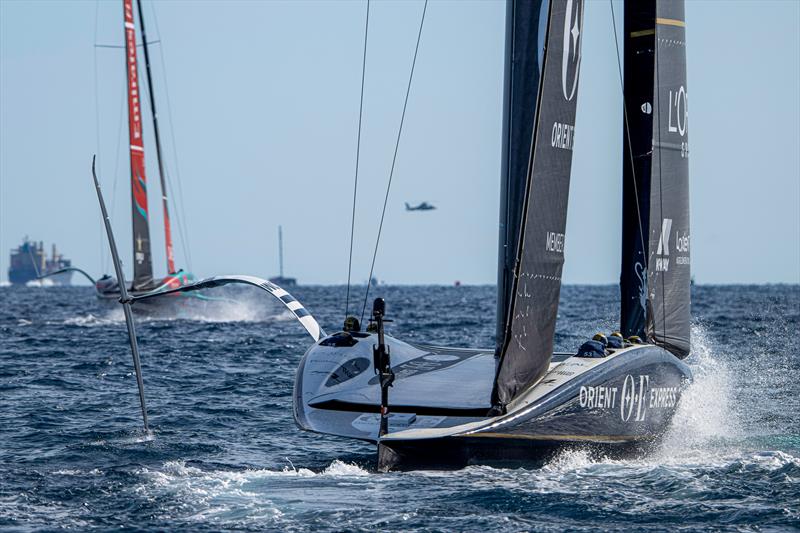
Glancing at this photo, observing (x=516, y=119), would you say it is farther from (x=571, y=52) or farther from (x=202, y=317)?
(x=202, y=317)

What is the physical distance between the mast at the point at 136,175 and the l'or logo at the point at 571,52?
28.2 meters

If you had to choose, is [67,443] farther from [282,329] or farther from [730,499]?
[282,329]

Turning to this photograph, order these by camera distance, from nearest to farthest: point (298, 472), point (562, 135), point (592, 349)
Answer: point (298, 472)
point (562, 135)
point (592, 349)

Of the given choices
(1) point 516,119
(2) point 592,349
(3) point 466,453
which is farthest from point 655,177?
(3) point 466,453

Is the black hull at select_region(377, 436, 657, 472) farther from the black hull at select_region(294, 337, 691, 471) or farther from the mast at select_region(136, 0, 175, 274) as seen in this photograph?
the mast at select_region(136, 0, 175, 274)

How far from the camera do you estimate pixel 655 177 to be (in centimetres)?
1284

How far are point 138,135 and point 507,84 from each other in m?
28.7

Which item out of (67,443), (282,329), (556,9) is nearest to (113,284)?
(282,329)

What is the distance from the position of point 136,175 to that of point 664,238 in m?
26.7

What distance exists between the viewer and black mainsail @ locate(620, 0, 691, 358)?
1283cm

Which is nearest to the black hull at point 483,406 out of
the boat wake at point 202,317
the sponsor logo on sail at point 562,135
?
the sponsor logo on sail at point 562,135

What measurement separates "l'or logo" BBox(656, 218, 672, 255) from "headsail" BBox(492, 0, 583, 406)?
131 inches

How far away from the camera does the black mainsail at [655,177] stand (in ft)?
42.1

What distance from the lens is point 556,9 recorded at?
970 centimetres
